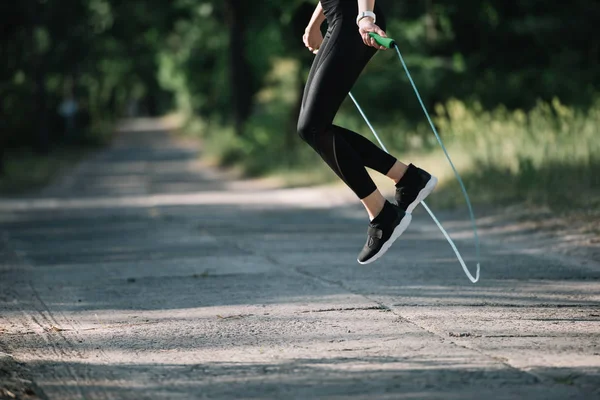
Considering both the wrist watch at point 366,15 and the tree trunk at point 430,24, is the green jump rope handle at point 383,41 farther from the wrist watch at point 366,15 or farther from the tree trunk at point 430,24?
the tree trunk at point 430,24

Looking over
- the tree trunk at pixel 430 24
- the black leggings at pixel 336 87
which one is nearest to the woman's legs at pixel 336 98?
the black leggings at pixel 336 87

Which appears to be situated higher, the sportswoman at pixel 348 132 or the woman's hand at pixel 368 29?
the woman's hand at pixel 368 29

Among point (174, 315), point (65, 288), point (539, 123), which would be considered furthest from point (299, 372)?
point (539, 123)

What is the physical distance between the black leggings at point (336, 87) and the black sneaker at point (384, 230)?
0.17m

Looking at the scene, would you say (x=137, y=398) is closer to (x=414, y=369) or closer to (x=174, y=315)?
(x=414, y=369)

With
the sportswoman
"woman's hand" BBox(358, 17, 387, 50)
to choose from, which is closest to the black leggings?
the sportswoman

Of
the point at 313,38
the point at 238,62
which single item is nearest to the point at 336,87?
the point at 313,38

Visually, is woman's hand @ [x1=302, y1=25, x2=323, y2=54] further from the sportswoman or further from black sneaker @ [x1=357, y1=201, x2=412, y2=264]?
black sneaker @ [x1=357, y1=201, x2=412, y2=264]

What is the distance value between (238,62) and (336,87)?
1002 inches

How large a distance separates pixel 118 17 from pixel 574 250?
3399 centimetres

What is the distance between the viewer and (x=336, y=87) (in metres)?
5.56

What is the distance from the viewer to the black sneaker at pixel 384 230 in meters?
5.89

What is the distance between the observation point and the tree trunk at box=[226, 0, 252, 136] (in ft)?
99.1

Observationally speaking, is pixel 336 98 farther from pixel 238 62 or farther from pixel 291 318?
pixel 238 62
